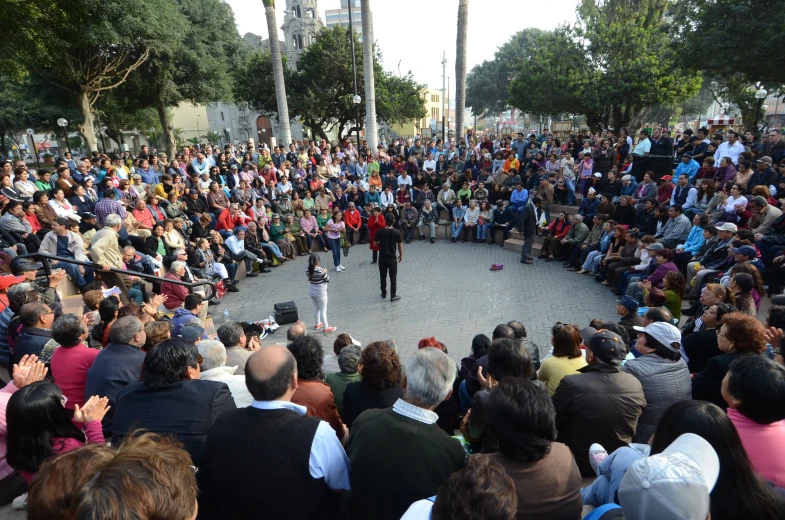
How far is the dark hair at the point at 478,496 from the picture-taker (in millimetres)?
1397

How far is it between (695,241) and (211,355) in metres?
8.94

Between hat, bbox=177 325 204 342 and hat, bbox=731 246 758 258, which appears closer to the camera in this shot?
hat, bbox=177 325 204 342

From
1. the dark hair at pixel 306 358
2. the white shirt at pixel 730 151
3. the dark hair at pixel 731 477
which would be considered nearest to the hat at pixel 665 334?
the dark hair at pixel 731 477

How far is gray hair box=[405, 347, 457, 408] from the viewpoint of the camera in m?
2.20

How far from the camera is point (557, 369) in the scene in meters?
3.59

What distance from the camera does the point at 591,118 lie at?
24188 mm

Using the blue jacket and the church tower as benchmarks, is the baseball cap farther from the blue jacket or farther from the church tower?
the church tower

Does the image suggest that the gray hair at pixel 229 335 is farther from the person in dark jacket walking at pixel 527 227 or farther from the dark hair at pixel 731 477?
the person in dark jacket walking at pixel 527 227

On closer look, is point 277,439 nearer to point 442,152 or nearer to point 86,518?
point 86,518

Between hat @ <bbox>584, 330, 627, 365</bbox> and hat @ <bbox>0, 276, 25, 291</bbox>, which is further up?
hat @ <bbox>584, 330, 627, 365</bbox>

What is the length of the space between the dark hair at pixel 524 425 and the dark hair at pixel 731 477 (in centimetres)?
60

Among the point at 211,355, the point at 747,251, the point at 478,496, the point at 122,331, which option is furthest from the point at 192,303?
the point at 747,251

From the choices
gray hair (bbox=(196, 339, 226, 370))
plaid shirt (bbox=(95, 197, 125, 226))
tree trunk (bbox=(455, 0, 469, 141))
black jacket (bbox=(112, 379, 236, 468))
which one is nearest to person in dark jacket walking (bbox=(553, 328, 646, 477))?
black jacket (bbox=(112, 379, 236, 468))

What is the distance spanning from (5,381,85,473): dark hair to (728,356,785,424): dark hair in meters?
3.86
